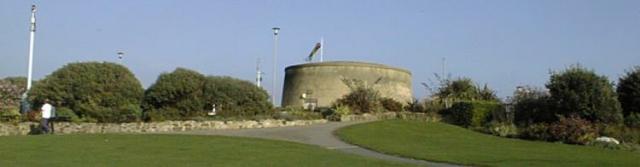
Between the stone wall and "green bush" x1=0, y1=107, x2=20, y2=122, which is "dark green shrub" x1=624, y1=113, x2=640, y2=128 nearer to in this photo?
the stone wall

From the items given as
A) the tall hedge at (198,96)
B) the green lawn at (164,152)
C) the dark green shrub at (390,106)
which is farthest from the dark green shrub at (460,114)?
the green lawn at (164,152)

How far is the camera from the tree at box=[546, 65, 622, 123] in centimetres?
3506

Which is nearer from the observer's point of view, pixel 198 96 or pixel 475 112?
pixel 198 96

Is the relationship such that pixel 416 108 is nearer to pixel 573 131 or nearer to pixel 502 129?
pixel 502 129

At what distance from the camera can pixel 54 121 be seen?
3128 centimetres

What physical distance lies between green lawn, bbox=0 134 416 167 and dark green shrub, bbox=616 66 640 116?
22.0 metres

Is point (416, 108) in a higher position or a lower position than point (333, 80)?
lower

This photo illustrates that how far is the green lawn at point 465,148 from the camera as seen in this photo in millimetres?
20234

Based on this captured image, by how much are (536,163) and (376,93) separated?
2647 cm

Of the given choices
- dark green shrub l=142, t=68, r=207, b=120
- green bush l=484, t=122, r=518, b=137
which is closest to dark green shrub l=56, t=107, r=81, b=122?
dark green shrub l=142, t=68, r=207, b=120

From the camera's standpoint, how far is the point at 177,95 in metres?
35.6

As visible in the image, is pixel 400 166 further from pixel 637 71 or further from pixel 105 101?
pixel 637 71

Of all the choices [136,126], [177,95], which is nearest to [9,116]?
[136,126]

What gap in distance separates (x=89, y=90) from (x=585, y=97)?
21.5 m
